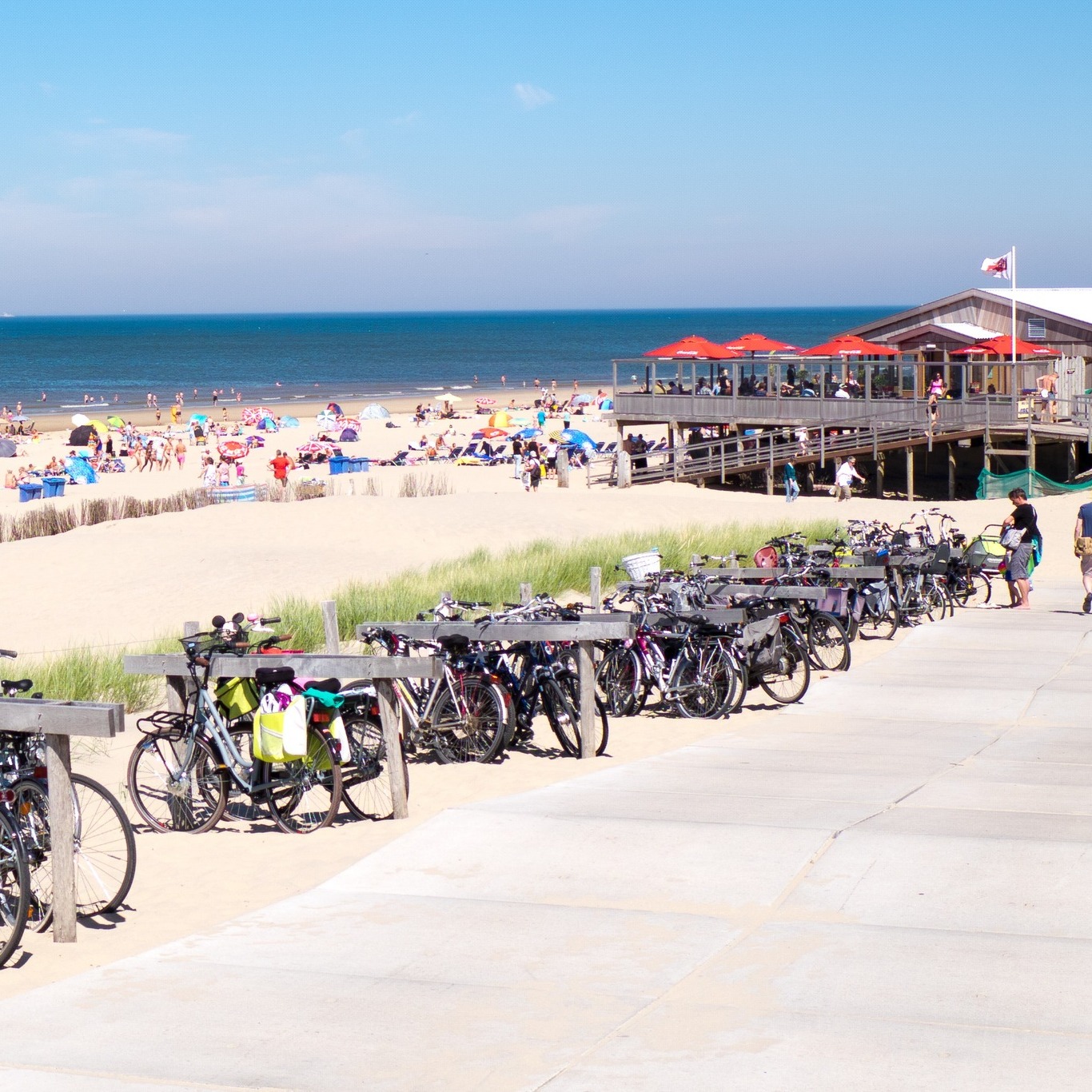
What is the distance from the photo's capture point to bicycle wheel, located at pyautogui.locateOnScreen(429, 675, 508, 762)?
Result: 9148 millimetres

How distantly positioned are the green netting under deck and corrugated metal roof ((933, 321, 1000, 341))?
7656 mm

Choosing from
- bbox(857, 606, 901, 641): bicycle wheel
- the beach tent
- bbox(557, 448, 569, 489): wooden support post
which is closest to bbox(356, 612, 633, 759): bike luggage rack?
bbox(857, 606, 901, 641): bicycle wheel

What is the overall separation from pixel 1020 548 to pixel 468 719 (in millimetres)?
8972

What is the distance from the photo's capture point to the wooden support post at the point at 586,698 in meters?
9.28

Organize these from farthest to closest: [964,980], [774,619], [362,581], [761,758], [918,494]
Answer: [918,494] < [362,581] < [774,619] < [761,758] < [964,980]

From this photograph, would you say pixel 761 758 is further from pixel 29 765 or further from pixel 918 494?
pixel 918 494

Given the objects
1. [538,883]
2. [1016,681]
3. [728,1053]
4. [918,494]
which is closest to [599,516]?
[918,494]

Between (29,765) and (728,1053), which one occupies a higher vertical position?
(29,765)

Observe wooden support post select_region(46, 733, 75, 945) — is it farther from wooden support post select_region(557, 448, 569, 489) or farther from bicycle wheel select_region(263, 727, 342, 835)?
wooden support post select_region(557, 448, 569, 489)

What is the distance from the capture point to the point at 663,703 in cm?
1129

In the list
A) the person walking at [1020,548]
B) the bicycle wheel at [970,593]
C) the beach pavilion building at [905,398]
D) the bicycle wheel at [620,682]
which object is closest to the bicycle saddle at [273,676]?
the bicycle wheel at [620,682]

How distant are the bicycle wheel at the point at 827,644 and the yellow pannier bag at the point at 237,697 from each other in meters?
6.14

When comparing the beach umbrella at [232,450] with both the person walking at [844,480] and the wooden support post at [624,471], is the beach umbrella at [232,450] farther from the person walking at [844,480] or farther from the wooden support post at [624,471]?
the person walking at [844,480]

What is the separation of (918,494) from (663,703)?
22988 millimetres
